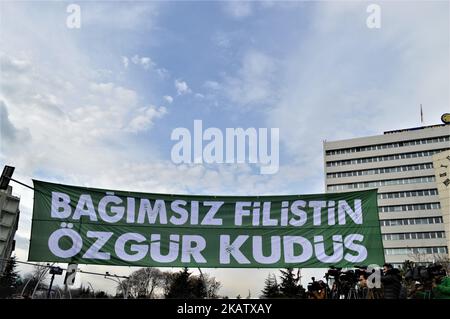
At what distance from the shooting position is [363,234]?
9.14 meters

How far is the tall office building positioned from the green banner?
75.6 m

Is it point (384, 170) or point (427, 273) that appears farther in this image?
point (384, 170)

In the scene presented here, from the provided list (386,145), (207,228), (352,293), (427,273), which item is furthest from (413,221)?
(207,228)

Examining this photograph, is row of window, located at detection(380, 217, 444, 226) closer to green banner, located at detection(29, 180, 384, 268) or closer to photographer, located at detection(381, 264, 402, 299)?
green banner, located at detection(29, 180, 384, 268)

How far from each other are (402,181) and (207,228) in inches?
3410

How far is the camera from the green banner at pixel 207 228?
8633mm

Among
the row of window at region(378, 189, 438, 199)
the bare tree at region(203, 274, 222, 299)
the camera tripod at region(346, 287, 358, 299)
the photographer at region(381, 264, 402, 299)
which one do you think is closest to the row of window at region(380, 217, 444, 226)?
the row of window at region(378, 189, 438, 199)

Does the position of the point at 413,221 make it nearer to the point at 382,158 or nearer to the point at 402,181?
the point at 402,181

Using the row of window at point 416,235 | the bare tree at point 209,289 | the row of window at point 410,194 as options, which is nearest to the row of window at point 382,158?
the row of window at point 410,194

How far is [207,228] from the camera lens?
354 inches

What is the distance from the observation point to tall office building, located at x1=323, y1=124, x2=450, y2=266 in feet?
264
